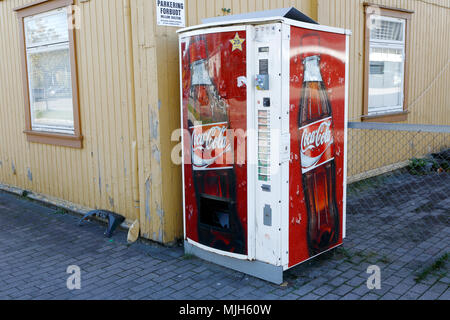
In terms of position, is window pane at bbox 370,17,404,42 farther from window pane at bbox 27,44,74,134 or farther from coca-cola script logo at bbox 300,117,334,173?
window pane at bbox 27,44,74,134

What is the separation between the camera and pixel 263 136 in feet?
12.8

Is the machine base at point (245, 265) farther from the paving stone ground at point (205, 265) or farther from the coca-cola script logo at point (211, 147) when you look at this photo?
the coca-cola script logo at point (211, 147)

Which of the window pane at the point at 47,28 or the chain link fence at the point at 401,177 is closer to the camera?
the chain link fence at the point at 401,177

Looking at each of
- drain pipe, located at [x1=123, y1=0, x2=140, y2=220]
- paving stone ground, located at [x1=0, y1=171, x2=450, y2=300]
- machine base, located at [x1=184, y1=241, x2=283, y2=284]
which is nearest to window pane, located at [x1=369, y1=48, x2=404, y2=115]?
paving stone ground, located at [x1=0, y1=171, x2=450, y2=300]

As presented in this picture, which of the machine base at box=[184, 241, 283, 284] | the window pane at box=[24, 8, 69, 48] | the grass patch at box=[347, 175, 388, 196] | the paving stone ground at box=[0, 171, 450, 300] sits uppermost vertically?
the window pane at box=[24, 8, 69, 48]

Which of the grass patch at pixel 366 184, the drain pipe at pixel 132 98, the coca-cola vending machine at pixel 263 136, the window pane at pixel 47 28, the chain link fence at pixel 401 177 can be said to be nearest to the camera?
the coca-cola vending machine at pixel 263 136

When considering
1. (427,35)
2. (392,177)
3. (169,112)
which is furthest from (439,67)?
(169,112)

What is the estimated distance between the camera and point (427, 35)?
933 cm

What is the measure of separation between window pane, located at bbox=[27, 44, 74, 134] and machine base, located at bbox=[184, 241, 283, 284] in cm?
293

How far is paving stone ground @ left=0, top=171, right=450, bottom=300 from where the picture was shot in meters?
3.93

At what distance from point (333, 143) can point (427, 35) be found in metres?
6.32

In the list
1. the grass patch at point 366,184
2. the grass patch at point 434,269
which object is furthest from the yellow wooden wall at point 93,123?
the grass patch at point 366,184

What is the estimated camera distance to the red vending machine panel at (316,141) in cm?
397

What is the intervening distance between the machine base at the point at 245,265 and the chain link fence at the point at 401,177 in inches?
73.1
